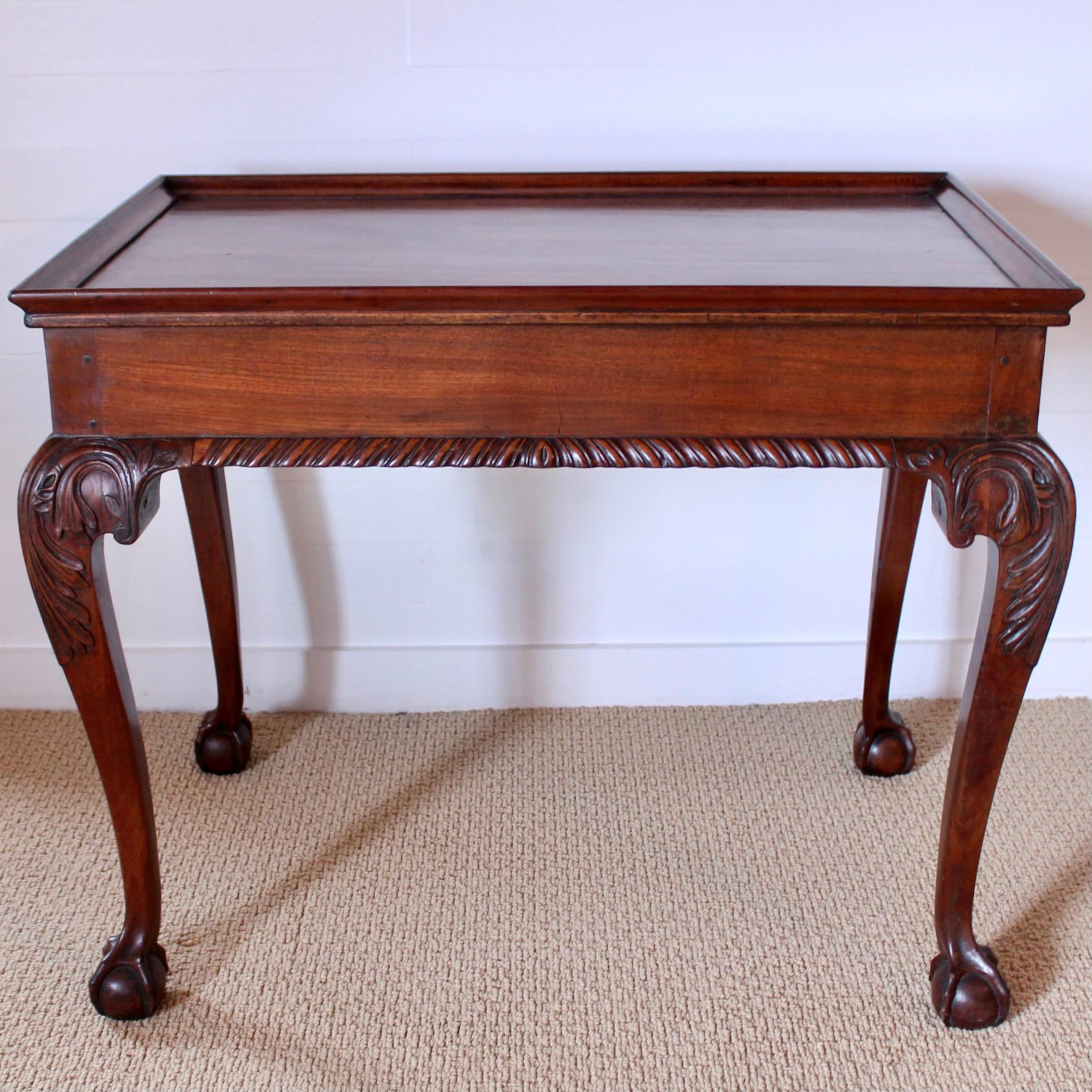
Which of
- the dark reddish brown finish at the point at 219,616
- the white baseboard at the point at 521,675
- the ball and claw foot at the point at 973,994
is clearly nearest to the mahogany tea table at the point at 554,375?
the ball and claw foot at the point at 973,994

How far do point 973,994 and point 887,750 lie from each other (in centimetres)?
49

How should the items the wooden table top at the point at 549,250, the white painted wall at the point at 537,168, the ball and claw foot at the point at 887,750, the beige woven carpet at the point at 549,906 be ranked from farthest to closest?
the ball and claw foot at the point at 887,750 < the white painted wall at the point at 537,168 < the beige woven carpet at the point at 549,906 < the wooden table top at the point at 549,250

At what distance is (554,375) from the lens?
1.13 m

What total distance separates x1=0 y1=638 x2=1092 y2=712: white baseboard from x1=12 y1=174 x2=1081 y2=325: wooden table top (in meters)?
0.77

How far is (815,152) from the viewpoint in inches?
65.2

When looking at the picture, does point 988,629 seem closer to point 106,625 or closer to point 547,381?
point 547,381

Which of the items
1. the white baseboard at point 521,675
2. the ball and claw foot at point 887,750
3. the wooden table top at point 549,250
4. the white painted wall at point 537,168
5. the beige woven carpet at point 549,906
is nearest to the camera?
the wooden table top at point 549,250

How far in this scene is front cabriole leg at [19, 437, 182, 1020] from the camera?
117 centimetres

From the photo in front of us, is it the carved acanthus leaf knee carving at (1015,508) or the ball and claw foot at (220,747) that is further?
the ball and claw foot at (220,747)

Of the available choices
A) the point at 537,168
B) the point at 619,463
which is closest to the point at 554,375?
the point at 619,463

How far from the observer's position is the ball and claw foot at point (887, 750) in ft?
5.86

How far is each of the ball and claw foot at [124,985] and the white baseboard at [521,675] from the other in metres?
0.65

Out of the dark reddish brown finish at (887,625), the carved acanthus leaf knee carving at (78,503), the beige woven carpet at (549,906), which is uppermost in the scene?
the carved acanthus leaf knee carving at (78,503)

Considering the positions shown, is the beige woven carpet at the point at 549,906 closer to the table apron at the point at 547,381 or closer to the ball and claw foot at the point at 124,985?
the ball and claw foot at the point at 124,985
